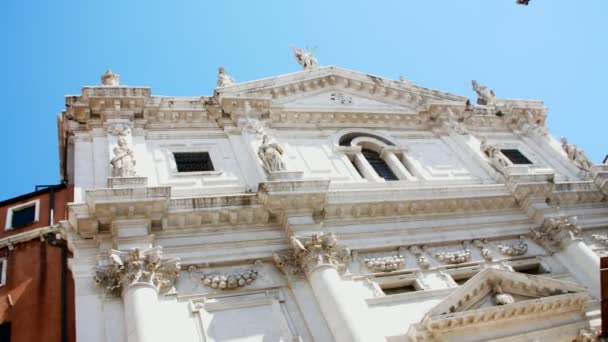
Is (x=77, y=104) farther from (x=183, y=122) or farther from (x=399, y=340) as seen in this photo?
(x=399, y=340)

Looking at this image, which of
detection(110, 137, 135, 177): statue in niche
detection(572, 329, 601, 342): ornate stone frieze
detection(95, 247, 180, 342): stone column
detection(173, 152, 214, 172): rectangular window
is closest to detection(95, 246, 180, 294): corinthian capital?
detection(95, 247, 180, 342): stone column

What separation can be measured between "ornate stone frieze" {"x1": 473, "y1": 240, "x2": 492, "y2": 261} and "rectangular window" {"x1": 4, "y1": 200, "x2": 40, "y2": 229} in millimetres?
12399

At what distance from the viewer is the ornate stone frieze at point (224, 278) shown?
1404 cm

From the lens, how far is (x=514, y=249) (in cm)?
1745

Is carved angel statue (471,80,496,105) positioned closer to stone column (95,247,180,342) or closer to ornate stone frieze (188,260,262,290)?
ornate stone frieze (188,260,262,290)

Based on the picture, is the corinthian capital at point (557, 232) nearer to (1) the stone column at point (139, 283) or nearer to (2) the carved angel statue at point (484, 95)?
(2) the carved angel statue at point (484, 95)

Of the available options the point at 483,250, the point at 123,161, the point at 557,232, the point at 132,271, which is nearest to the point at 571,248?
the point at 557,232

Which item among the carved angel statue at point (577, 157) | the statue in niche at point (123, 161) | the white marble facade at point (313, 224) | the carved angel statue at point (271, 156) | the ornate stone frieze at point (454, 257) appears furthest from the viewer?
the carved angel statue at point (577, 157)

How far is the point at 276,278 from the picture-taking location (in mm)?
14734

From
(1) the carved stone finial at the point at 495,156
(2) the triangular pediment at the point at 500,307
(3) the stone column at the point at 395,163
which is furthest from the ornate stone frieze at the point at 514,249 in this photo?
(3) the stone column at the point at 395,163

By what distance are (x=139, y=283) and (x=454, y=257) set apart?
856 cm

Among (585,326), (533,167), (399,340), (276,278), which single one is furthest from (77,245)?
(533,167)

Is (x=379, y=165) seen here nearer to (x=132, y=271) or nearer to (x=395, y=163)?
(x=395, y=163)

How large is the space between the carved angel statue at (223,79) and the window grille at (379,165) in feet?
18.4
